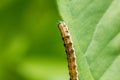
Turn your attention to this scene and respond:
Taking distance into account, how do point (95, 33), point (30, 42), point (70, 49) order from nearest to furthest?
1. point (95, 33)
2. point (70, 49)
3. point (30, 42)

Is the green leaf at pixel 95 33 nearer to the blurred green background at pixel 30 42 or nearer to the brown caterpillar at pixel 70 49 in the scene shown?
the brown caterpillar at pixel 70 49

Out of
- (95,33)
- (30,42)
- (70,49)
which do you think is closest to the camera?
(95,33)

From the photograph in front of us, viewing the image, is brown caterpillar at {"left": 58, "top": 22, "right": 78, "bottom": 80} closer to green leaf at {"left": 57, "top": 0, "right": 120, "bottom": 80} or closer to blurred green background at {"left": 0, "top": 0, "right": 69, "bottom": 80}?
green leaf at {"left": 57, "top": 0, "right": 120, "bottom": 80}

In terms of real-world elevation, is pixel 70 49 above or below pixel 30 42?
below

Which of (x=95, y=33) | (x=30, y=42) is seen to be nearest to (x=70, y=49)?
(x=95, y=33)

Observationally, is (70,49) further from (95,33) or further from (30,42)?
(30,42)

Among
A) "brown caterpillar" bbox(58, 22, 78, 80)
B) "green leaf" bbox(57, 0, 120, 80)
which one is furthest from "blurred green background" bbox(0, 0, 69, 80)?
"green leaf" bbox(57, 0, 120, 80)

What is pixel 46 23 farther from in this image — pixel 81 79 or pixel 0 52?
pixel 81 79

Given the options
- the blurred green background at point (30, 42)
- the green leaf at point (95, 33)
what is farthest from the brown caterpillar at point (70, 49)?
the blurred green background at point (30, 42)
